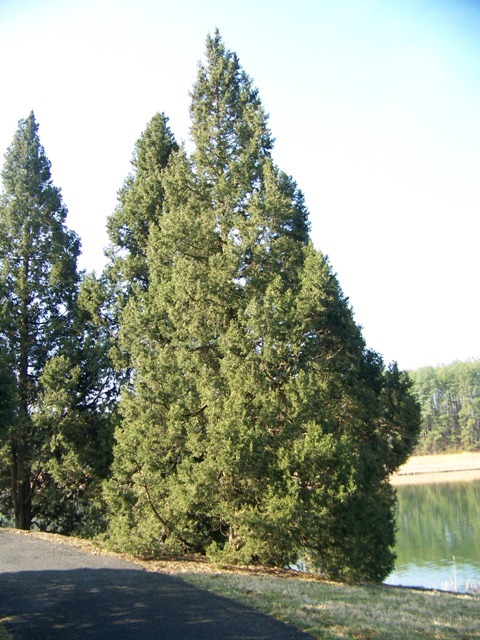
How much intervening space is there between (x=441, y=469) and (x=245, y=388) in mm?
62060

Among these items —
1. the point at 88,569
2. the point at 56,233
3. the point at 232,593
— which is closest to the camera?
the point at 232,593

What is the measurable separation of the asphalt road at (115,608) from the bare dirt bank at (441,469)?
1979 inches

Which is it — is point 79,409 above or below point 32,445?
above

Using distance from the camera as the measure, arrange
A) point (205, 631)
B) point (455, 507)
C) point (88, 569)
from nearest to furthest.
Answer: point (205, 631)
point (88, 569)
point (455, 507)

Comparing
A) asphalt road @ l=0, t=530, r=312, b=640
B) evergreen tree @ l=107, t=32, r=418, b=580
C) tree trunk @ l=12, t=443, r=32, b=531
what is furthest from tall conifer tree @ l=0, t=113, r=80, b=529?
asphalt road @ l=0, t=530, r=312, b=640

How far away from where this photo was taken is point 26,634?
7.08 m

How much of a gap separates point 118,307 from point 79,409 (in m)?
4.00

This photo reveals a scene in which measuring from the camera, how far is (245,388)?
1302 centimetres

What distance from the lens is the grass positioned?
7.22 m

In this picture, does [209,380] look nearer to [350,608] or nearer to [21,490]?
[350,608]

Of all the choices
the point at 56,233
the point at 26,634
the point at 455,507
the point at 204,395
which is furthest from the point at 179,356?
the point at 455,507

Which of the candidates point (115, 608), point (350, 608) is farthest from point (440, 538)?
point (115, 608)

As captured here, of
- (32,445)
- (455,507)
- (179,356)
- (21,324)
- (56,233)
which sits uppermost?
(56,233)

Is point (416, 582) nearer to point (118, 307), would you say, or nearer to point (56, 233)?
point (118, 307)
